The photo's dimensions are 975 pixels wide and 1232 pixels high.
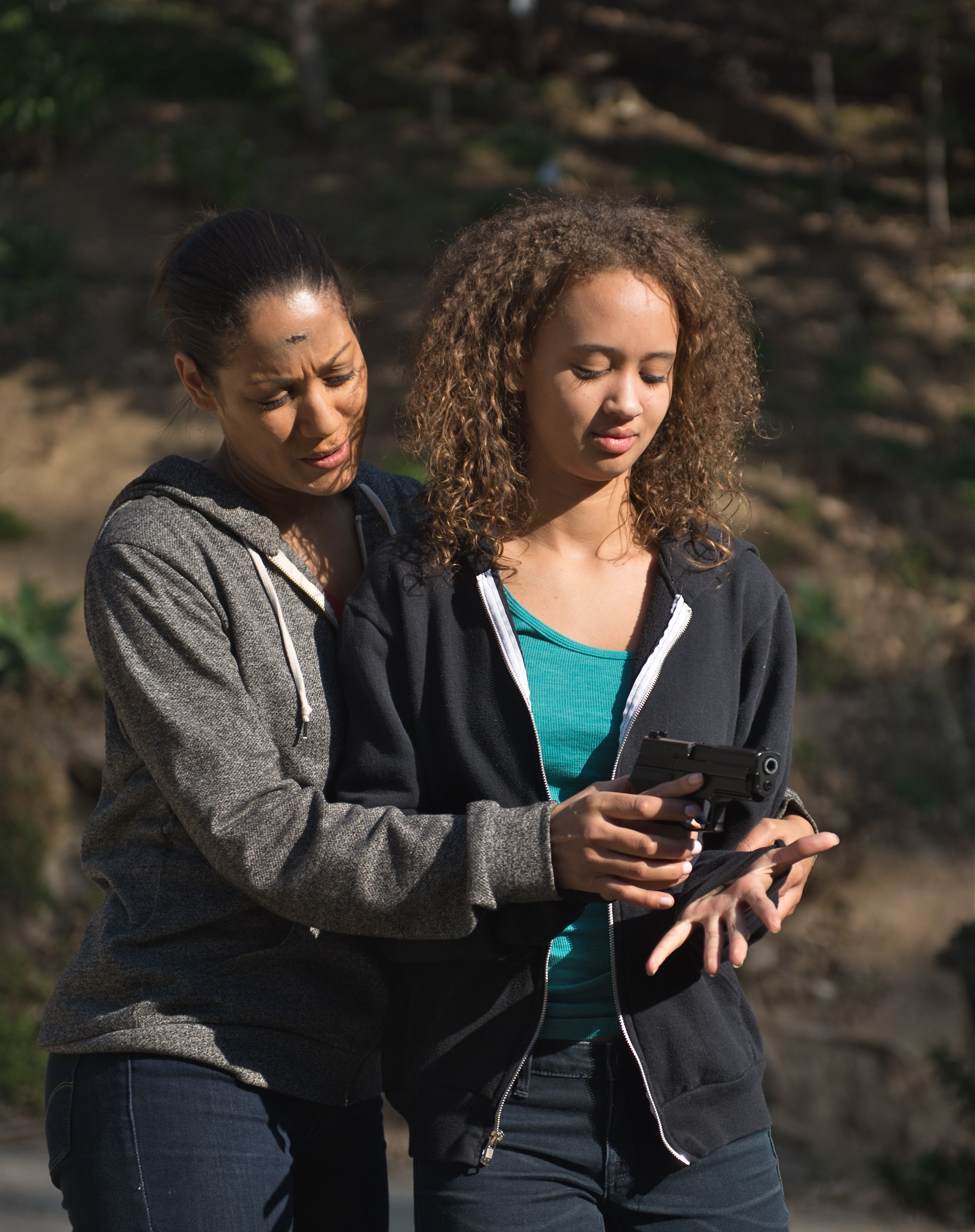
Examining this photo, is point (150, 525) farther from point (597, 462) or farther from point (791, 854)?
point (791, 854)

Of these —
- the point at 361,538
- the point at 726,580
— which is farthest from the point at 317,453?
the point at 726,580

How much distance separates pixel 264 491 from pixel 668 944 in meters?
1.03

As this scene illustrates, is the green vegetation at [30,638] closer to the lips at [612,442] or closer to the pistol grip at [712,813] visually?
the lips at [612,442]

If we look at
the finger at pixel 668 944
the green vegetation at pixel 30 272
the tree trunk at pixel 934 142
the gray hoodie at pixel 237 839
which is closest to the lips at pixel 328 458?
the gray hoodie at pixel 237 839

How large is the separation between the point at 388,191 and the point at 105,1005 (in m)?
10.1

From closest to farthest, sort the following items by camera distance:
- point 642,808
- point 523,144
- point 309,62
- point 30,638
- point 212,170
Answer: point 642,808 < point 30,638 < point 212,170 < point 309,62 < point 523,144

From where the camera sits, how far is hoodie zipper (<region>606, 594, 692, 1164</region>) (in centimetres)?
176

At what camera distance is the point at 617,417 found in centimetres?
193

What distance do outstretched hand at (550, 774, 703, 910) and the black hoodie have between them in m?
0.08

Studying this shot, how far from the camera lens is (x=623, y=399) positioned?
1921 mm

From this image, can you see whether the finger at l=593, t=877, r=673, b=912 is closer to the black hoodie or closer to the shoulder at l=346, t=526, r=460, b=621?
the black hoodie

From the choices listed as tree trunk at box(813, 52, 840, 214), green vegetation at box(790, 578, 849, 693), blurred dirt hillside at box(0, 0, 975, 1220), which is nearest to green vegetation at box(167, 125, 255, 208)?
blurred dirt hillside at box(0, 0, 975, 1220)

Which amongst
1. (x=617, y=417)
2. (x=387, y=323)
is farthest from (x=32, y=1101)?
(x=387, y=323)

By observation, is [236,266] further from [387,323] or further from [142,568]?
[387,323]
